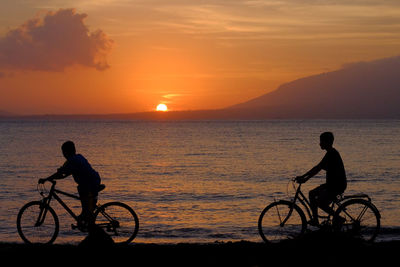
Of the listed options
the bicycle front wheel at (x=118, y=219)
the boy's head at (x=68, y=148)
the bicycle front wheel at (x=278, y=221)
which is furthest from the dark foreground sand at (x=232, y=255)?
the boy's head at (x=68, y=148)

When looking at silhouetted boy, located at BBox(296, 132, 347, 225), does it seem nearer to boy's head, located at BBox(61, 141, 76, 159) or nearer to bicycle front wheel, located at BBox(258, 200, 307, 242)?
bicycle front wheel, located at BBox(258, 200, 307, 242)

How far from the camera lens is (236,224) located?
15094mm

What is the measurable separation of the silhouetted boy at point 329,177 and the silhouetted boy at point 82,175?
12.0 feet

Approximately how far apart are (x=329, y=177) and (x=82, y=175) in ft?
14.4

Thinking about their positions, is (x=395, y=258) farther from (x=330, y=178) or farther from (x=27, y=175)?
(x=27, y=175)

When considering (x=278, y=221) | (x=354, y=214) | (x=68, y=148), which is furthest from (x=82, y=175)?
(x=354, y=214)

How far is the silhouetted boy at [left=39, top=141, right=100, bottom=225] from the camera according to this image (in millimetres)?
9211

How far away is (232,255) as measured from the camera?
8.74 m

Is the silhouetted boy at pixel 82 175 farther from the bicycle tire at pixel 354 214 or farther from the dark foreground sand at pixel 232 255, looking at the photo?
the bicycle tire at pixel 354 214

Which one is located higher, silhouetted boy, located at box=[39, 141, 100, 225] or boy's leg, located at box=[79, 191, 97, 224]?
silhouetted boy, located at box=[39, 141, 100, 225]

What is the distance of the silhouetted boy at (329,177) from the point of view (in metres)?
9.12

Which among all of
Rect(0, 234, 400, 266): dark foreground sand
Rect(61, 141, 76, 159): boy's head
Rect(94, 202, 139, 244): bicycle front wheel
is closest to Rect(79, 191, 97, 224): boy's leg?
Rect(94, 202, 139, 244): bicycle front wheel

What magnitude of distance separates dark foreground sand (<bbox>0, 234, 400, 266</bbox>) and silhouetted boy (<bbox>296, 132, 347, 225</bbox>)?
0.81 metres

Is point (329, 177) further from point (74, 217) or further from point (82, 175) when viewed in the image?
point (74, 217)
